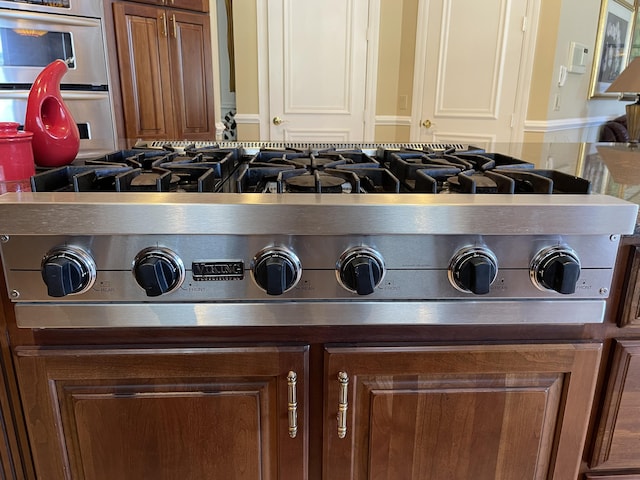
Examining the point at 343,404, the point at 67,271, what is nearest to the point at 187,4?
the point at 67,271

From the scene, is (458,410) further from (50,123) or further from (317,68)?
(317,68)

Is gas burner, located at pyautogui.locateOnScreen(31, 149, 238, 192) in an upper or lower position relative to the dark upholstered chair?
upper

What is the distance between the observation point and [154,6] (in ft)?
7.98

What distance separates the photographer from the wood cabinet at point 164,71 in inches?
93.8

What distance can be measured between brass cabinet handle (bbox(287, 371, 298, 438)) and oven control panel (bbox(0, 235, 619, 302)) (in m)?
0.13

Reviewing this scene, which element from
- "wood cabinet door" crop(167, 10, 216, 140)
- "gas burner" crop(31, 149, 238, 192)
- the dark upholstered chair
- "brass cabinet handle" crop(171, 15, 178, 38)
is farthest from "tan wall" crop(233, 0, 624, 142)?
"gas burner" crop(31, 149, 238, 192)

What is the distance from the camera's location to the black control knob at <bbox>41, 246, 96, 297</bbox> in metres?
0.53

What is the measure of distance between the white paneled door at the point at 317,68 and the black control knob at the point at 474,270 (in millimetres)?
2667

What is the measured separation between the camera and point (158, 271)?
1.77 ft

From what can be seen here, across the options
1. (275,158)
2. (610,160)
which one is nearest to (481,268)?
→ (275,158)

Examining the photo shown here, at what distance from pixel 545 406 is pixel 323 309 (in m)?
0.39

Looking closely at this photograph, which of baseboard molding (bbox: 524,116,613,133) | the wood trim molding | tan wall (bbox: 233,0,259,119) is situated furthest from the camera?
tan wall (bbox: 233,0,259,119)

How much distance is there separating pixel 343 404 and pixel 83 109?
2.25 metres

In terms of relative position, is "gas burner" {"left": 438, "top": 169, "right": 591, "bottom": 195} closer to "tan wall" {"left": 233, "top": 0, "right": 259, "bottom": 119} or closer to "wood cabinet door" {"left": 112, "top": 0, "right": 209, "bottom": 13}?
"wood cabinet door" {"left": 112, "top": 0, "right": 209, "bottom": 13}
